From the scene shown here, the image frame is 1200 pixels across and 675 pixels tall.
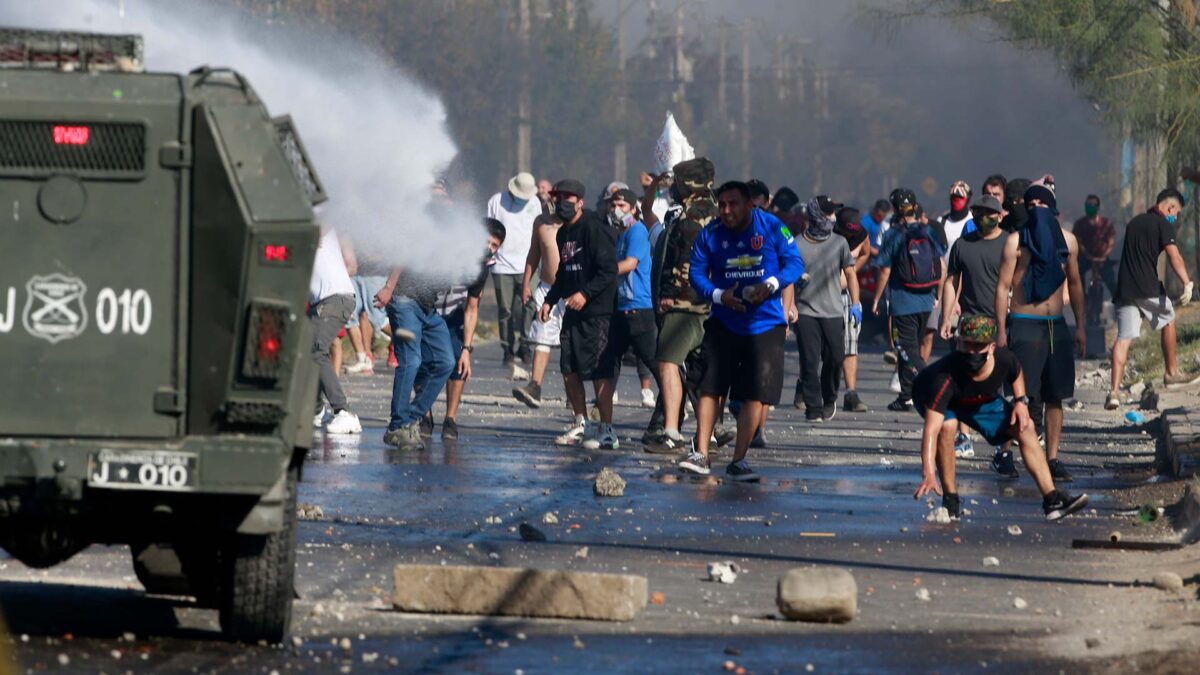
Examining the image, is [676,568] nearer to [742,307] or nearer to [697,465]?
[742,307]

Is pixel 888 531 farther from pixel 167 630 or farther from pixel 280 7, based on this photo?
pixel 280 7

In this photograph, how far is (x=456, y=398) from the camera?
Result: 16.3 meters

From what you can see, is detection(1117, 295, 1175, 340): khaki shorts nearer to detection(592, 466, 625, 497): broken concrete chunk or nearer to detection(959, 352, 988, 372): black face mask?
Answer: detection(592, 466, 625, 497): broken concrete chunk

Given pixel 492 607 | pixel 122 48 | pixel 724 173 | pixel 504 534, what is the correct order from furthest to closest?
pixel 724 173
pixel 504 534
pixel 492 607
pixel 122 48

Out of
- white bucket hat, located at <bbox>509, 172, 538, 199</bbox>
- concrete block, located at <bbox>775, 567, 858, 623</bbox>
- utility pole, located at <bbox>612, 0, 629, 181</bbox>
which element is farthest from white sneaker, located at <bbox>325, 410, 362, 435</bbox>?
utility pole, located at <bbox>612, 0, 629, 181</bbox>

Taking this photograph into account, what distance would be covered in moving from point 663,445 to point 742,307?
2074mm

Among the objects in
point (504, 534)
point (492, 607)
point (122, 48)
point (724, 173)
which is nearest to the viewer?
point (122, 48)

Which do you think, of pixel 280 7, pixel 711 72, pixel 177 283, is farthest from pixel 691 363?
pixel 711 72

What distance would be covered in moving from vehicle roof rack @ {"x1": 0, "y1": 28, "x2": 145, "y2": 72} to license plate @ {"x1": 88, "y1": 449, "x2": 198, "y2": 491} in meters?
1.31

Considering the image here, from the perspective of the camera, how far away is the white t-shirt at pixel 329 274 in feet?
49.3

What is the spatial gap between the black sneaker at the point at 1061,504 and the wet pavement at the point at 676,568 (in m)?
0.11

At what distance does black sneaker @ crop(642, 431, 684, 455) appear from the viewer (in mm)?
15141

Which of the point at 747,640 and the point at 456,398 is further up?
the point at 747,640

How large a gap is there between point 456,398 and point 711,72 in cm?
9767
